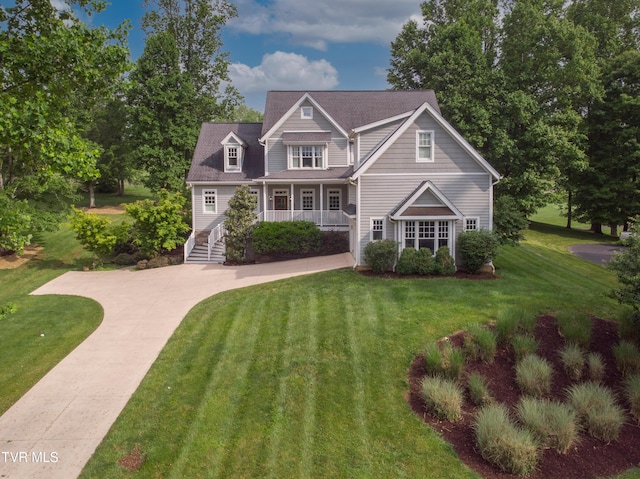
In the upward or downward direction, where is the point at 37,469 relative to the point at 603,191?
downward

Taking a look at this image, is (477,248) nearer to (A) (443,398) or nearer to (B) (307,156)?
(A) (443,398)

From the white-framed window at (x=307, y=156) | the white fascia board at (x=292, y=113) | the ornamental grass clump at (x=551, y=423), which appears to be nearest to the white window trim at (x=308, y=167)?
the white-framed window at (x=307, y=156)

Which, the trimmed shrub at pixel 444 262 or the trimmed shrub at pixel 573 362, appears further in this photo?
the trimmed shrub at pixel 444 262

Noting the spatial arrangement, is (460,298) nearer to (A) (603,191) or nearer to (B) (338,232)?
(B) (338,232)

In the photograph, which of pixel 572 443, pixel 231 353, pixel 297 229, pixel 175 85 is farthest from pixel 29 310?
pixel 175 85

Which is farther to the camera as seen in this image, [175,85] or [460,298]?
[175,85]

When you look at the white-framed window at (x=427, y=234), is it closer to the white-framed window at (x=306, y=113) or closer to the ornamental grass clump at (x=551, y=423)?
the ornamental grass clump at (x=551, y=423)
